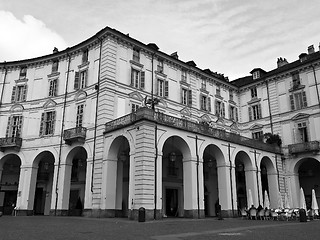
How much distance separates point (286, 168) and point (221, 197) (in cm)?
1057

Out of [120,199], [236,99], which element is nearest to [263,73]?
[236,99]

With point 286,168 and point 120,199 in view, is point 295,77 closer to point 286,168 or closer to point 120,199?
point 286,168

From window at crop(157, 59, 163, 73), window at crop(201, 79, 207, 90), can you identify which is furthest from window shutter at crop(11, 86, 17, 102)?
window at crop(201, 79, 207, 90)

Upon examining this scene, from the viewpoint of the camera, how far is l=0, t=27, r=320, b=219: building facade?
73.6ft

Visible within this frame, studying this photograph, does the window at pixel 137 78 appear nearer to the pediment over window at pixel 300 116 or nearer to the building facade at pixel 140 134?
the building facade at pixel 140 134

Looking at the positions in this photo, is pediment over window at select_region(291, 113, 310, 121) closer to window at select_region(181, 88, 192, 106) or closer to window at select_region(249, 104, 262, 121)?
window at select_region(249, 104, 262, 121)

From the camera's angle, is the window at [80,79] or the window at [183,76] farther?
the window at [183,76]

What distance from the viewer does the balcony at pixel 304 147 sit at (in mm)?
29781

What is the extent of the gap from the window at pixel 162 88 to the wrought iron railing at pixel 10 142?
13.4m

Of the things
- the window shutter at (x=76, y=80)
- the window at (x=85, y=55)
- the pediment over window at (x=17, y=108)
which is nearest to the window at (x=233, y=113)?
the window at (x=85, y=55)

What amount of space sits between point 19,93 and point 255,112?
25.6 metres

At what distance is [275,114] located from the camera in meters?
34.2

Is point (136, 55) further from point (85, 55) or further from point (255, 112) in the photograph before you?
point (255, 112)

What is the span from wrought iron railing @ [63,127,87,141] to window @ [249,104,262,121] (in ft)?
66.5
